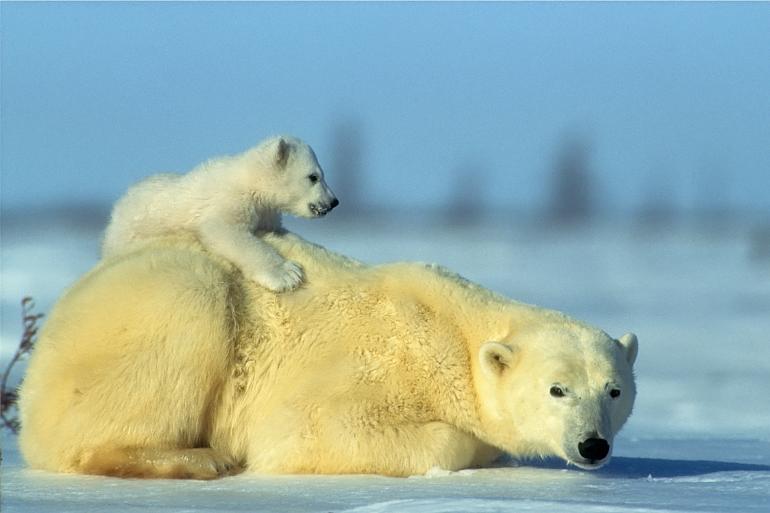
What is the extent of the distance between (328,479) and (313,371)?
2.24ft

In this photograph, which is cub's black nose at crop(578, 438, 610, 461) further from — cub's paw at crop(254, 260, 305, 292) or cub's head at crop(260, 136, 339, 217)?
cub's head at crop(260, 136, 339, 217)

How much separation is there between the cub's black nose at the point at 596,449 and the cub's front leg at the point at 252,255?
1.71m

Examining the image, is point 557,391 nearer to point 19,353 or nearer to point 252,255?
point 252,255

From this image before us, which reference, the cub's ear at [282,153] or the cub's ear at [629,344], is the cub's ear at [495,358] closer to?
the cub's ear at [629,344]

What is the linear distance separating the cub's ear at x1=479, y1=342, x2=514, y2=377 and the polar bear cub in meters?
1.05

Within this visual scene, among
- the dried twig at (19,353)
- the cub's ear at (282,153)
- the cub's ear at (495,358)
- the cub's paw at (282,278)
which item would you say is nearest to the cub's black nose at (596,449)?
the cub's ear at (495,358)

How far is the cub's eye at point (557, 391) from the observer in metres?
6.25

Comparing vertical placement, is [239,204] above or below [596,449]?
above

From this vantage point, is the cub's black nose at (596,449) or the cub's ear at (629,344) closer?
the cub's black nose at (596,449)

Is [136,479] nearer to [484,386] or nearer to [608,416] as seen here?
[484,386]

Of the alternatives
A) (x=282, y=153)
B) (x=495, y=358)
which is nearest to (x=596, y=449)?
(x=495, y=358)

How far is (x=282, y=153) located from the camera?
25.1ft

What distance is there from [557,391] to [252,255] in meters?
1.71

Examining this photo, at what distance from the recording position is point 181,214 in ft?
23.5
